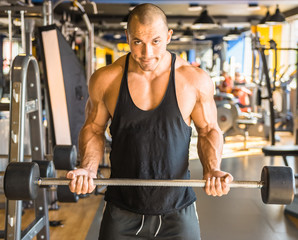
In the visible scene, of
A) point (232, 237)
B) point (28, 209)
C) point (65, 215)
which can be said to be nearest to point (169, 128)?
point (232, 237)

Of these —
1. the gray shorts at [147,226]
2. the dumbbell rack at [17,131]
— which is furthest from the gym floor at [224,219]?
the gray shorts at [147,226]

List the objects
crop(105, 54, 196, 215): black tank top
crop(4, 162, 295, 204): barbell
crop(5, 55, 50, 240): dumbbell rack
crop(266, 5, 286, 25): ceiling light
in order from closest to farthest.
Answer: crop(4, 162, 295, 204): barbell → crop(105, 54, 196, 215): black tank top → crop(5, 55, 50, 240): dumbbell rack → crop(266, 5, 286, 25): ceiling light

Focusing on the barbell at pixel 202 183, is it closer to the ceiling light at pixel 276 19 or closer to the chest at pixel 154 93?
the chest at pixel 154 93

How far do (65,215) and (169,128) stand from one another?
2480 millimetres

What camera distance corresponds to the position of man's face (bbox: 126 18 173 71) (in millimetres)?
1491

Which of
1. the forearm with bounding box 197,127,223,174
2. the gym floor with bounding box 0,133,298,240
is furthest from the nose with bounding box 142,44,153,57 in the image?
the gym floor with bounding box 0,133,298,240

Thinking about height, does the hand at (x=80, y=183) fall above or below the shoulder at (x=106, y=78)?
below

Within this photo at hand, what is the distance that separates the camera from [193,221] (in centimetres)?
166

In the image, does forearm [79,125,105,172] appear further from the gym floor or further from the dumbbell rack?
the gym floor

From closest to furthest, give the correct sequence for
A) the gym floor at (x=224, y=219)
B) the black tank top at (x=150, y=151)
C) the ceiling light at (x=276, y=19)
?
the black tank top at (x=150, y=151) < the gym floor at (x=224, y=219) < the ceiling light at (x=276, y=19)

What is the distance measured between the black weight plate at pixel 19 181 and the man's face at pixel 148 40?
57cm

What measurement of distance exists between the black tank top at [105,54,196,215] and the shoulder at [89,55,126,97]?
0.14 ft

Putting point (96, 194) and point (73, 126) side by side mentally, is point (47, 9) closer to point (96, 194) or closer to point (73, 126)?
point (73, 126)

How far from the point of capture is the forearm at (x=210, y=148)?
1.64 metres
